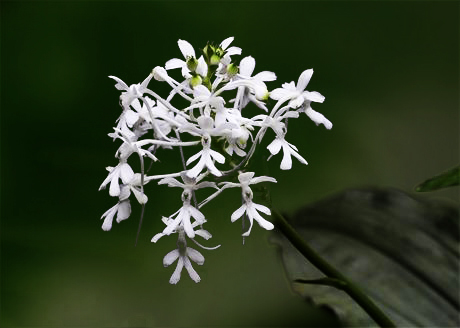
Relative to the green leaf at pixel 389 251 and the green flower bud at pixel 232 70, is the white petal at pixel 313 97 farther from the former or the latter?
the green leaf at pixel 389 251

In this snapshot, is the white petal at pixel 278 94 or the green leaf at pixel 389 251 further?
the green leaf at pixel 389 251

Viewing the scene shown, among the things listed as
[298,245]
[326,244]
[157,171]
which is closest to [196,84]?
[298,245]

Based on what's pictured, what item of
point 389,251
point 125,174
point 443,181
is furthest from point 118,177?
point 389,251

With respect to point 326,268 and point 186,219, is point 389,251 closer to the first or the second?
point 326,268

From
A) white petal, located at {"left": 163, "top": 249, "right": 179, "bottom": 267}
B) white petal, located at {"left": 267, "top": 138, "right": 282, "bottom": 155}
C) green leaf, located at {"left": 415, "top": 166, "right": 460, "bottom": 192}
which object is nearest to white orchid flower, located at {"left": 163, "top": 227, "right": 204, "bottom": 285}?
white petal, located at {"left": 163, "top": 249, "right": 179, "bottom": 267}

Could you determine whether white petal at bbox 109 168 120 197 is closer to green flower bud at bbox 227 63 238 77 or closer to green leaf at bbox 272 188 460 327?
green flower bud at bbox 227 63 238 77

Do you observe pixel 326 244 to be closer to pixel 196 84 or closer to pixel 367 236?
pixel 367 236

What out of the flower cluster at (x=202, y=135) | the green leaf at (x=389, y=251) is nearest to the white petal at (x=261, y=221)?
the flower cluster at (x=202, y=135)
